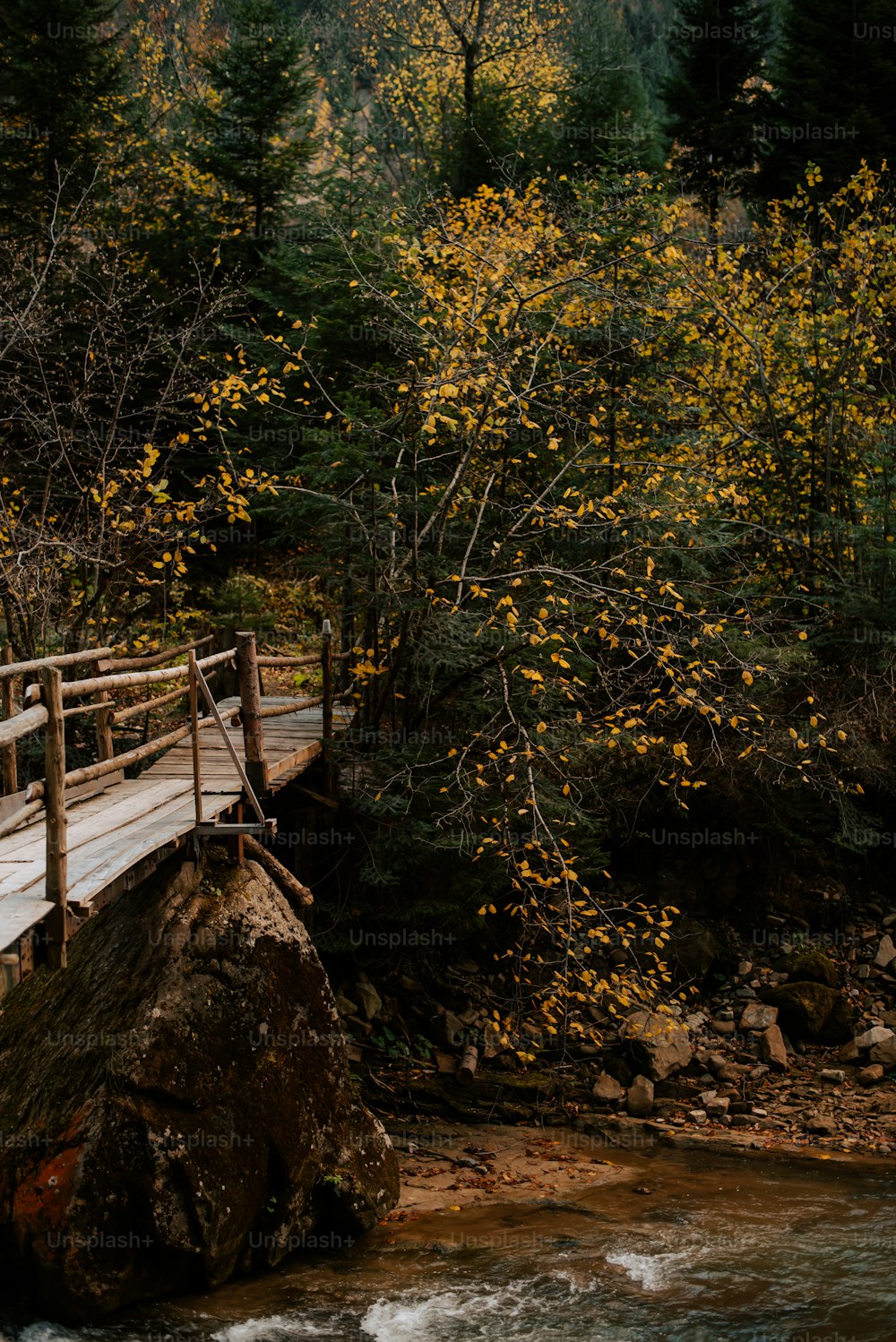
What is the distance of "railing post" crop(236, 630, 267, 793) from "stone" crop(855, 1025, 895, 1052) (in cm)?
709

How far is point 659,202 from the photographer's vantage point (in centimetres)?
1210

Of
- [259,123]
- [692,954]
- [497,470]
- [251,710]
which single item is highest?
[259,123]

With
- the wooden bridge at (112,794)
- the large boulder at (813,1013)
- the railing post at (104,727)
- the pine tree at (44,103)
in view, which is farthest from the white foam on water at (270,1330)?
the pine tree at (44,103)

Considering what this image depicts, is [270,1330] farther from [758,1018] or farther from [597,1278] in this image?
[758,1018]

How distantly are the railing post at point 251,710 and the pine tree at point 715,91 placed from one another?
18993 millimetres

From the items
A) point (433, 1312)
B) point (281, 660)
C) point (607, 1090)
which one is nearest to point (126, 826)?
point (281, 660)

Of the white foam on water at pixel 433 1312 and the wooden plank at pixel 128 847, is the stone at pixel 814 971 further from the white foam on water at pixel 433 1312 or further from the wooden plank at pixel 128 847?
the wooden plank at pixel 128 847

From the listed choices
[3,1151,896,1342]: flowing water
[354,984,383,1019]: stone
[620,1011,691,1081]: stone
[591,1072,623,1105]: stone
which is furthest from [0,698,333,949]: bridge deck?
[620,1011,691,1081]: stone

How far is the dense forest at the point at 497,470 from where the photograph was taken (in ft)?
33.7

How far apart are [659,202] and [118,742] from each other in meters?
8.50

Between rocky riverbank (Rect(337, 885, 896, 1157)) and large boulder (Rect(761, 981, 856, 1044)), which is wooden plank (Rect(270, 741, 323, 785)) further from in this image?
large boulder (Rect(761, 981, 856, 1044))

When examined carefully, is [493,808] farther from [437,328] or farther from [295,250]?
[295,250]

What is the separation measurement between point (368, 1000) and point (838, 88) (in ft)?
60.0

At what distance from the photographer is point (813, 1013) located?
11742 millimetres
